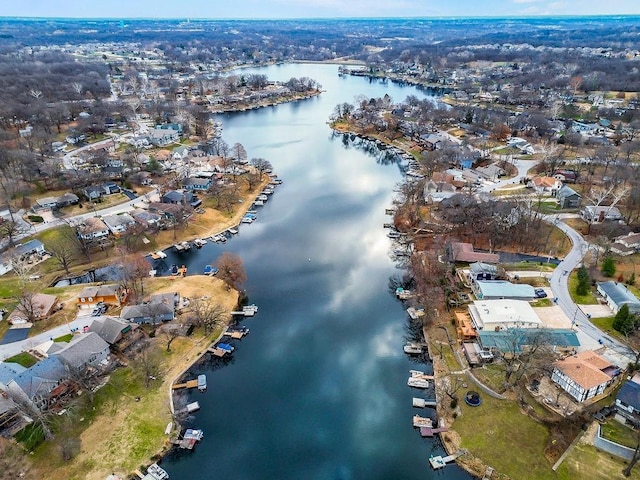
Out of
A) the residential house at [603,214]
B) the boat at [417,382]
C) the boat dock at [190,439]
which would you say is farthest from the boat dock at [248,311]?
the residential house at [603,214]

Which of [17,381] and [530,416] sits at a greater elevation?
[17,381]

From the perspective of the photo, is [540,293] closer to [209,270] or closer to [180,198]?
[209,270]

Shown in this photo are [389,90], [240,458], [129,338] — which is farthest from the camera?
[389,90]

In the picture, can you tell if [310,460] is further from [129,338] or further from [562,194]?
[562,194]

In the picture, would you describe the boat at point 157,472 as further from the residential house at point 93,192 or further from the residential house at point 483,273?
the residential house at point 93,192

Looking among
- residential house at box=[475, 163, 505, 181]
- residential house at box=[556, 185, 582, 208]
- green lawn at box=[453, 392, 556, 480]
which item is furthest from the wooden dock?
residential house at box=[475, 163, 505, 181]

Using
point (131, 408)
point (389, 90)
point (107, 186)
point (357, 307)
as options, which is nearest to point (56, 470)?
point (131, 408)

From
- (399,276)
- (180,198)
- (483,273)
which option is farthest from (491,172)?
(180,198)
